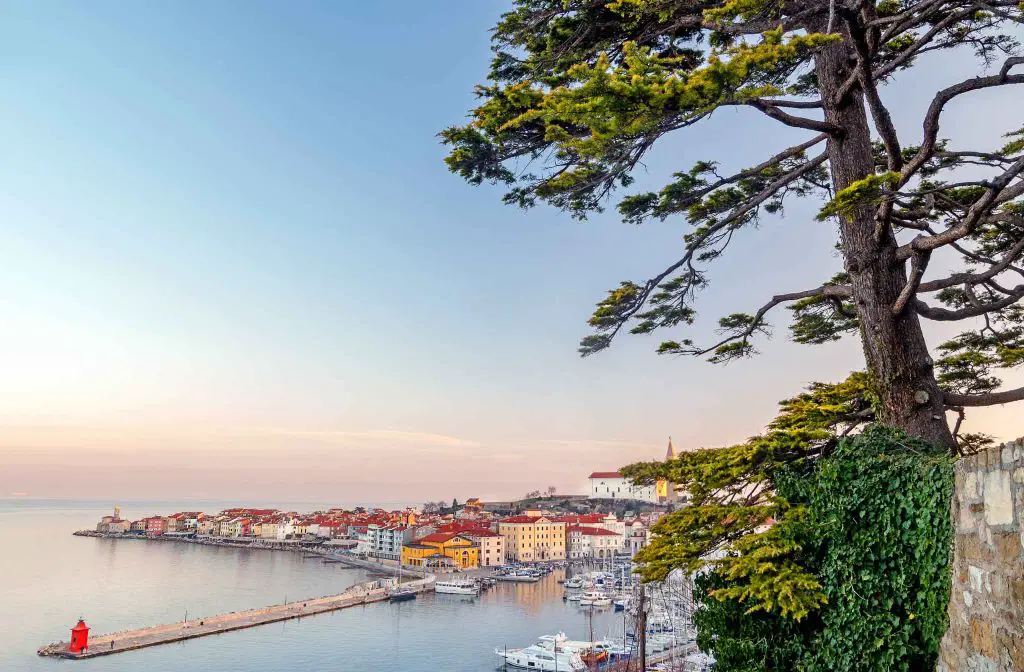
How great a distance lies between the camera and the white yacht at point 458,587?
4278cm

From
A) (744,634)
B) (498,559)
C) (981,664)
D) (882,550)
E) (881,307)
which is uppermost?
(881,307)

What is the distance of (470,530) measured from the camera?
59.6m

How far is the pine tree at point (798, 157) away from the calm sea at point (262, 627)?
22.2 meters

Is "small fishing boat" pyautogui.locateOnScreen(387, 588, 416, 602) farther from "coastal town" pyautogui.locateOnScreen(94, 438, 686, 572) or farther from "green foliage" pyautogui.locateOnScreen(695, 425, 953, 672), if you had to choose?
"green foliage" pyautogui.locateOnScreen(695, 425, 953, 672)

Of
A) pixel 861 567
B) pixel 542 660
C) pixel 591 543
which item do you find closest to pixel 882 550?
pixel 861 567

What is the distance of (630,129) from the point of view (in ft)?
11.5

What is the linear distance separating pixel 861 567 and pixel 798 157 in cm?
407

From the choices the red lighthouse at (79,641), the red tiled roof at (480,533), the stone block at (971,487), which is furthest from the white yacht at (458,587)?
the stone block at (971,487)

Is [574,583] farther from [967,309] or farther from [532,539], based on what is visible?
[967,309]

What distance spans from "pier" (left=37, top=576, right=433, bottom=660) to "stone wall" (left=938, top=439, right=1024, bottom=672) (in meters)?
31.3

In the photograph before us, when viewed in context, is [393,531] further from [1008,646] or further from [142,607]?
[1008,646]

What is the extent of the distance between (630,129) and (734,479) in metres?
2.73

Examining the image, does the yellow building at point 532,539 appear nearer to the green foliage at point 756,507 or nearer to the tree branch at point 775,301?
the tree branch at point 775,301

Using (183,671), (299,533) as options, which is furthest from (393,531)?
(183,671)
